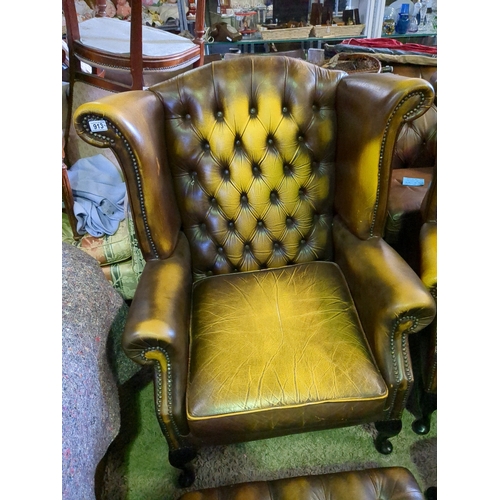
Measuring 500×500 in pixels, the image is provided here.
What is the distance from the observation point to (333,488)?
873 millimetres

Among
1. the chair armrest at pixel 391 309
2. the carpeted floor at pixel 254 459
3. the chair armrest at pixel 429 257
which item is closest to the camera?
the chair armrest at pixel 391 309

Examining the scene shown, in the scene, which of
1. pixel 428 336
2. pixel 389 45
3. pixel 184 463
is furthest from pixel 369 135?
pixel 389 45

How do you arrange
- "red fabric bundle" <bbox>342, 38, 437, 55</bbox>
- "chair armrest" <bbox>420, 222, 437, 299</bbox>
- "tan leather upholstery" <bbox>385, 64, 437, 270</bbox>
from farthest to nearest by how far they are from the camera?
"red fabric bundle" <bbox>342, 38, 437, 55</bbox>, "tan leather upholstery" <bbox>385, 64, 437, 270</bbox>, "chair armrest" <bbox>420, 222, 437, 299</bbox>

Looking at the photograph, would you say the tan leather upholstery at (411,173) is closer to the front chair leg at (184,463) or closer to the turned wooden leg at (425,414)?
the turned wooden leg at (425,414)

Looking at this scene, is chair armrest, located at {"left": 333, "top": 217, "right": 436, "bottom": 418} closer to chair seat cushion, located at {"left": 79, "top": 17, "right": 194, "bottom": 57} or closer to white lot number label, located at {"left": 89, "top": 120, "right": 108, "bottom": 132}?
white lot number label, located at {"left": 89, "top": 120, "right": 108, "bottom": 132}

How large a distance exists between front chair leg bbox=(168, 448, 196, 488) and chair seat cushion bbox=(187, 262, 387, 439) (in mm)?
168

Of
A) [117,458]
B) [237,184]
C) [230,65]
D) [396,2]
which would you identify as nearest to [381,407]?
[237,184]

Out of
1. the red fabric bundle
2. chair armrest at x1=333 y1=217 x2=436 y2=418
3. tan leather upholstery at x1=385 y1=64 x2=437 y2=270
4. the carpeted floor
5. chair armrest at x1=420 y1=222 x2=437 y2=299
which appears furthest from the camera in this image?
the red fabric bundle

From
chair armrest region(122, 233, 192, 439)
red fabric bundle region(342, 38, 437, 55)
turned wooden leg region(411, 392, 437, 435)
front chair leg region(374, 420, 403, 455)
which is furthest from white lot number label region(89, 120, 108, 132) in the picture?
red fabric bundle region(342, 38, 437, 55)

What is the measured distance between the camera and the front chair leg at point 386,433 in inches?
45.5

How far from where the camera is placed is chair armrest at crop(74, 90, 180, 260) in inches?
37.0

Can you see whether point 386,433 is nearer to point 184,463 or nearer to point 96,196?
point 184,463

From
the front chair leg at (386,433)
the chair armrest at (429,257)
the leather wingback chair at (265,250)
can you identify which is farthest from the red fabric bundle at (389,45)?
the front chair leg at (386,433)

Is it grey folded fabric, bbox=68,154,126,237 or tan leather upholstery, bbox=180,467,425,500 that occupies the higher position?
grey folded fabric, bbox=68,154,126,237
